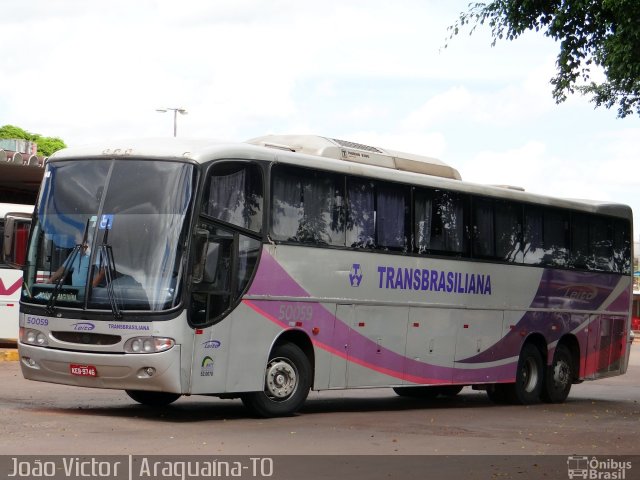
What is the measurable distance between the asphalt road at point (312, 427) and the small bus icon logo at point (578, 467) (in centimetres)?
58

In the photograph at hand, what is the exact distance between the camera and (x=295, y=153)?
16344 mm

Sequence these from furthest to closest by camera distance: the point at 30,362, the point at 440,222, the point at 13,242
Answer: the point at 440,222 → the point at 13,242 → the point at 30,362

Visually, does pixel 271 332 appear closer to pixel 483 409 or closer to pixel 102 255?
pixel 102 255

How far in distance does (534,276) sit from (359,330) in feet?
15.7

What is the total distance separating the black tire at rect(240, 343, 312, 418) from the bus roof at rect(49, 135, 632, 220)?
247cm

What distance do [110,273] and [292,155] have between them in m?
3.04

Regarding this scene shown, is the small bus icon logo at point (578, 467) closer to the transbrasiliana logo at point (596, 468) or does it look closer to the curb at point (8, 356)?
the transbrasiliana logo at point (596, 468)

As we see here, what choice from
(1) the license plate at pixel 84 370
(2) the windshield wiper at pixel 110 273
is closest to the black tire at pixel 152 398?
(1) the license plate at pixel 84 370

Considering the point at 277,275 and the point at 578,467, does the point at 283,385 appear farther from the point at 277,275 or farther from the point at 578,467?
the point at 578,467

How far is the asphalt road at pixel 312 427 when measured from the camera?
12.2 metres

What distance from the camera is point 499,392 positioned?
2108 centimetres

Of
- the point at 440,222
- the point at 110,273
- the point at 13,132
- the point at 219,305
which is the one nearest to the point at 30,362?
the point at 110,273

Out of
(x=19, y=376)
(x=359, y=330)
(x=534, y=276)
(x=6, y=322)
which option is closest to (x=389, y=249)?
(x=359, y=330)

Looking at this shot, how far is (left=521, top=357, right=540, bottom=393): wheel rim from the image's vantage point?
2116 centimetres
